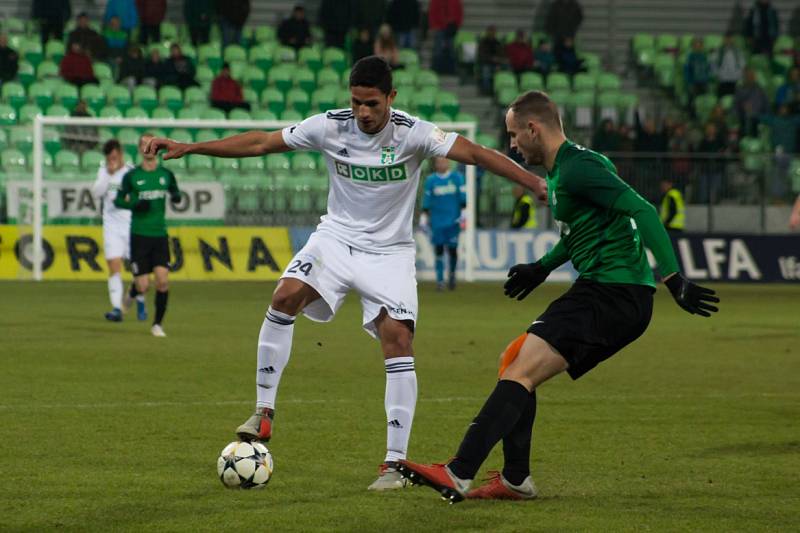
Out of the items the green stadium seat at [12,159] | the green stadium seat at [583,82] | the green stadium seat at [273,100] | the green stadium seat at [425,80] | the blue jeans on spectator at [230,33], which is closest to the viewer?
the green stadium seat at [12,159]

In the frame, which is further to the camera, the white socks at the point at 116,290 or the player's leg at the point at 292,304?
the white socks at the point at 116,290

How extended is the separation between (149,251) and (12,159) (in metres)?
10.8

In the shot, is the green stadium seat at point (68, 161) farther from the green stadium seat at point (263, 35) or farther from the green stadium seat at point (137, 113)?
the green stadium seat at point (263, 35)

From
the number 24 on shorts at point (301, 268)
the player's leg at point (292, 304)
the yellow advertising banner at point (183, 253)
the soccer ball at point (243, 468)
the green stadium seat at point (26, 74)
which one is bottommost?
the yellow advertising banner at point (183, 253)

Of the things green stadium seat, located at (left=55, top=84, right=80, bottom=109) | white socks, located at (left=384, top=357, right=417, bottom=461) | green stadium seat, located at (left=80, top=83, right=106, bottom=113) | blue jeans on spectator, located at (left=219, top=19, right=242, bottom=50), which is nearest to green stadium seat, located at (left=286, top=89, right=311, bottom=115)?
blue jeans on spectator, located at (left=219, top=19, right=242, bottom=50)

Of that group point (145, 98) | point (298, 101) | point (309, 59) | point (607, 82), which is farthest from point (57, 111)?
point (607, 82)

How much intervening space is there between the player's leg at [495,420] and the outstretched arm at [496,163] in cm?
87

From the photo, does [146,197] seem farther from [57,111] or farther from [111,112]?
[57,111]

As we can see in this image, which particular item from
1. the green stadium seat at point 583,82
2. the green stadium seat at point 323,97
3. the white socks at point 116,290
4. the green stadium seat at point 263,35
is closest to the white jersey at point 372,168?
the white socks at point 116,290

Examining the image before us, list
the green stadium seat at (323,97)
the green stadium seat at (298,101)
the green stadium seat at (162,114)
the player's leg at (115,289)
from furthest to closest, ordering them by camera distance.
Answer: the green stadium seat at (298,101)
the green stadium seat at (323,97)
the green stadium seat at (162,114)
the player's leg at (115,289)

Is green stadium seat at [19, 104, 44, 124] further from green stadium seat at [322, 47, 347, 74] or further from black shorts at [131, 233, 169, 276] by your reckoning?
black shorts at [131, 233, 169, 276]

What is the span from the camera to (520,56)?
30578 mm

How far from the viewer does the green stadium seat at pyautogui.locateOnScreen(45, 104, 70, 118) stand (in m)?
26.8

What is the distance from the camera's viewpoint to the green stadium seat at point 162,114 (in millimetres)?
27312
